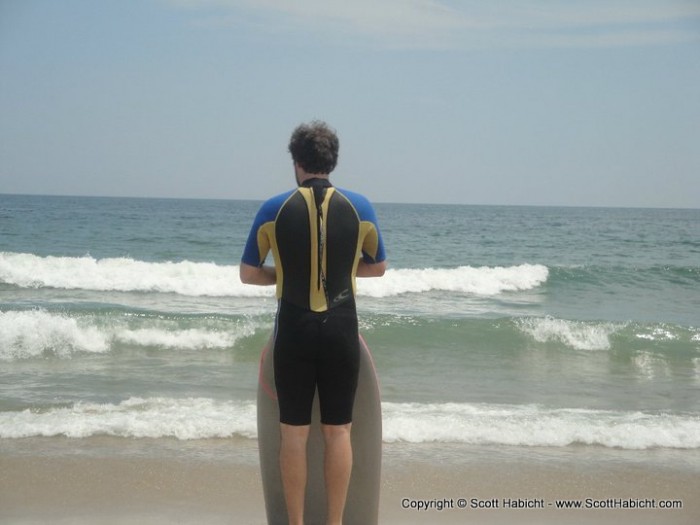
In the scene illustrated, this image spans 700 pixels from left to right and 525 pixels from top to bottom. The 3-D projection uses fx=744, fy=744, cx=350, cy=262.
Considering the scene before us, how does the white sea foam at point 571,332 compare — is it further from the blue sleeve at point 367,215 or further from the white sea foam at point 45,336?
the blue sleeve at point 367,215

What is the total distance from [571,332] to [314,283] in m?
7.91

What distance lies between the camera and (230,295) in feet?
44.4

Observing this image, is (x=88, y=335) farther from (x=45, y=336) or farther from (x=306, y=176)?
(x=306, y=176)

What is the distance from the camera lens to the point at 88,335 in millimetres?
8820

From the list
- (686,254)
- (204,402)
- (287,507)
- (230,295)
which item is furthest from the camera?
(686,254)

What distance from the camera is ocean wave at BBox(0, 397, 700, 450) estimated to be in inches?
199

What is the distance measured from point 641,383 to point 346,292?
578cm

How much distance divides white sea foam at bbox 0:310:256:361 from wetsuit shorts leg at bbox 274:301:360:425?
6123mm

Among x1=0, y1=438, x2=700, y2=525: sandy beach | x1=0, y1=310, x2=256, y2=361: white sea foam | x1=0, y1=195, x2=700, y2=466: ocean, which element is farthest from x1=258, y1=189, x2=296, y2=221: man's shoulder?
x1=0, y1=310, x2=256, y2=361: white sea foam


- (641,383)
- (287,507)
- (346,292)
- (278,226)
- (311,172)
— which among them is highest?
(311,172)

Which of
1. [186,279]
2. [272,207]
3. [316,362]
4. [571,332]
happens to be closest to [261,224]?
[272,207]

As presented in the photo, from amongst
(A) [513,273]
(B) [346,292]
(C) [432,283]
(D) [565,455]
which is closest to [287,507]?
(B) [346,292]

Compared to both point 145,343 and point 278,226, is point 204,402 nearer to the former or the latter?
point 145,343

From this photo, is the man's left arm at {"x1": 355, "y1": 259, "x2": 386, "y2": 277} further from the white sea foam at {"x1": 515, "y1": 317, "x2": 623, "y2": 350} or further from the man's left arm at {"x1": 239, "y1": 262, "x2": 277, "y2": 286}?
the white sea foam at {"x1": 515, "y1": 317, "x2": 623, "y2": 350}
